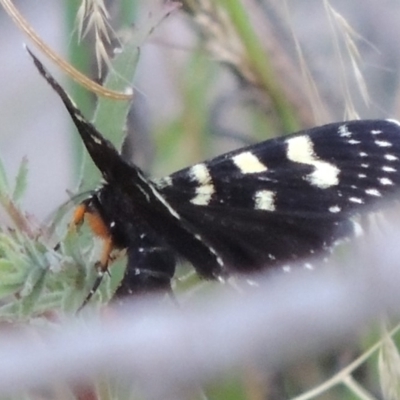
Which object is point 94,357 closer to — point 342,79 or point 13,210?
point 13,210

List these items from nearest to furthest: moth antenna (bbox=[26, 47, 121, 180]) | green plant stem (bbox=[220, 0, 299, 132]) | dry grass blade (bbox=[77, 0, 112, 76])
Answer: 1. moth antenna (bbox=[26, 47, 121, 180])
2. dry grass blade (bbox=[77, 0, 112, 76])
3. green plant stem (bbox=[220, 0, 299, 132])

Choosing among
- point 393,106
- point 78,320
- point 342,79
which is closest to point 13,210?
point 78,320

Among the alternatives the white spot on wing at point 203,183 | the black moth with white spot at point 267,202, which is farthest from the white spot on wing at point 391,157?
the white spot on wing at point 203,183

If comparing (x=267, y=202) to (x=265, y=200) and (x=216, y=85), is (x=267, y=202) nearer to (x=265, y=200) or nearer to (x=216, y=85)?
(x=265, y=200)

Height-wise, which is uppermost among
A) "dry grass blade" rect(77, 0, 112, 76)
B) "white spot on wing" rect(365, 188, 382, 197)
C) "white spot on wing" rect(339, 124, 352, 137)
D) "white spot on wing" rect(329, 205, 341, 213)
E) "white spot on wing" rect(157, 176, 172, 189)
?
"dry grass blade" rect(77, 0, 112, 76)

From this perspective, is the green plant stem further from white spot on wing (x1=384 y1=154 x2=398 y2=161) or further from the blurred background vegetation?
white spot on wing (x1=384 y1=154 x2=398 y2=161)

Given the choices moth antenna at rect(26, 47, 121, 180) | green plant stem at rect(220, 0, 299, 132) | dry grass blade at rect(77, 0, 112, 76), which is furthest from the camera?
green plant stem at rect(220, 0, 299, 132)

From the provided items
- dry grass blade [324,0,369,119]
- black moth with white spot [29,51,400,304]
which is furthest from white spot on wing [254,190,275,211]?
dry grass blade [324,0,369,119]
